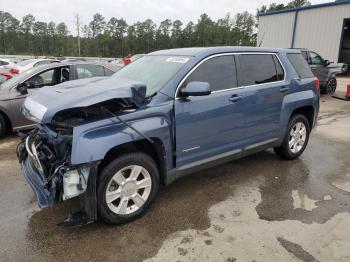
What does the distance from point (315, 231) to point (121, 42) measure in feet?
234

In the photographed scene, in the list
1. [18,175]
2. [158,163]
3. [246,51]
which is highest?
[246,51]

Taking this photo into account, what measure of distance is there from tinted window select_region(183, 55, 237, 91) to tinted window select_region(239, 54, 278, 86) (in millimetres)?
198

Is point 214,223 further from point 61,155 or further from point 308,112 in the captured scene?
point 308,112

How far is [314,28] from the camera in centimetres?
2425

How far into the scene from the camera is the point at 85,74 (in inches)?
283

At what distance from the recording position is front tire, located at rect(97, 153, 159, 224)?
3146 mm

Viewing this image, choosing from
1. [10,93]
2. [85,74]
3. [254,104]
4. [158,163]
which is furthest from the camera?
[85,74]

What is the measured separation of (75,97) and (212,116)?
5.36 ft

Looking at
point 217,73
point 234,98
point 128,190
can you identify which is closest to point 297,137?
point 234,98

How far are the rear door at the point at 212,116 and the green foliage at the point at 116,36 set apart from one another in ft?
210

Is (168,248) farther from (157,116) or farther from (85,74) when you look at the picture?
(85,74)

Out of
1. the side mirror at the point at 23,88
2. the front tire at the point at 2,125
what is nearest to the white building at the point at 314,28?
the side mirror at the point at 23,88

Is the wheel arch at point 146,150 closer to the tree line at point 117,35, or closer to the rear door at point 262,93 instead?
the rear door at point 262,93

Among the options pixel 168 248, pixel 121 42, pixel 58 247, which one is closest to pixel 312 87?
pixel 168 248
